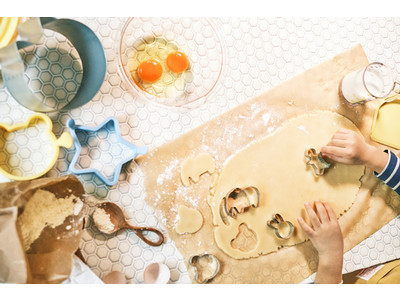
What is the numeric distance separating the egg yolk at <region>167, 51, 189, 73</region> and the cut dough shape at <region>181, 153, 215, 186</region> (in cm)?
24

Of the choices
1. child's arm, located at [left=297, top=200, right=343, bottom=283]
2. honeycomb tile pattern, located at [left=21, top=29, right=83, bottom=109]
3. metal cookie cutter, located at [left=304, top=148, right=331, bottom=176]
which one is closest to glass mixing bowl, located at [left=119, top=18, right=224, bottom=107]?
honeycomb tile pattern, located at [left=21, top=29, right=83, bottom=109]

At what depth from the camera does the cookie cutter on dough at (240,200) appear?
31.6 inches

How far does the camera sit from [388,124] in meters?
0.93

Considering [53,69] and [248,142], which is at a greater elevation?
[53,69]

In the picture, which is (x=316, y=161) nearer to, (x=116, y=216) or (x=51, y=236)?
(x=116, y=216)

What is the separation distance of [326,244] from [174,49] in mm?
679

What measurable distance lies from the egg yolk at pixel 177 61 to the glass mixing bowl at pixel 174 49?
0.02m

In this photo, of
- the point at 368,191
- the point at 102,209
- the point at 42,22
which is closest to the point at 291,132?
the point at 368,191

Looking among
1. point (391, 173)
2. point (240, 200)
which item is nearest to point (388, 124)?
point (391, 173)

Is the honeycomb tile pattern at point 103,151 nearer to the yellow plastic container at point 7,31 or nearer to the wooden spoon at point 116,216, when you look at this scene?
the wooden spoon at point 116,216

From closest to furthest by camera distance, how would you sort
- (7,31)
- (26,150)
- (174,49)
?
(7,31) < (26,150) < (174,49)

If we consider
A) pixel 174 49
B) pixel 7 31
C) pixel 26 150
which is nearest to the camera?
pixel 7 31

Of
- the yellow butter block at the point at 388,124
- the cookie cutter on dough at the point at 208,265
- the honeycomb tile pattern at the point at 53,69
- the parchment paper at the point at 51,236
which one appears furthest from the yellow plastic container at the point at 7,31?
the yellow butter block at the point at 388,124
